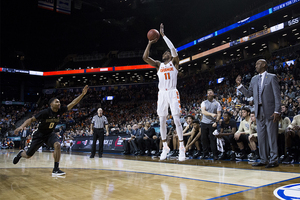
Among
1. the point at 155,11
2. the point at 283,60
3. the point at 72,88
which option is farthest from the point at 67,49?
the point at 283,60

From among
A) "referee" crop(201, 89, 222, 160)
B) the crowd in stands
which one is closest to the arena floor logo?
the crowd in stands

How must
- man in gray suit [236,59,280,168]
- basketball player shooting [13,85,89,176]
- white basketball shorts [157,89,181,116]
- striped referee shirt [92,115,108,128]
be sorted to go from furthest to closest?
striped referee shirt [92,115,108,128] < white basketball shorts [157,89,181,116] < basketball player shooting [13,85,89,176] < man in gray suit [236,59,280,168]

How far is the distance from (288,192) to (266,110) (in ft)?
7.53

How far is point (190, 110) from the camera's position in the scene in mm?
16359

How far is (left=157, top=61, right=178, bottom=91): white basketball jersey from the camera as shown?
15.1 ft

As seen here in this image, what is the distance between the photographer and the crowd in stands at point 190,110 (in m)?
6.01

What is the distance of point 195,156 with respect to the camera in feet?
21.8

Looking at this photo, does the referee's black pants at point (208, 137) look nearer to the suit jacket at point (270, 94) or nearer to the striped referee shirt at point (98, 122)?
the suit jacket at point (270, 94)

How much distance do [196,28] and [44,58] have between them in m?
24.9

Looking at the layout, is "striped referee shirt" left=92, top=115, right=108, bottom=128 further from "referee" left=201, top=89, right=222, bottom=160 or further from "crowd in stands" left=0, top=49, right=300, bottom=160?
"referee" left=201, top=89, right=222, bottom=160

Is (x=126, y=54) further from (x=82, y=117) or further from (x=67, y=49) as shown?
(x=82, y=117)

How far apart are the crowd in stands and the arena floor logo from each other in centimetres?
283

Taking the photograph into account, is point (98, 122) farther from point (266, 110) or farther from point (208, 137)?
point (266, 110)

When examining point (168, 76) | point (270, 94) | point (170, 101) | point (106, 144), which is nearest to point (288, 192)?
point (270, 94)
